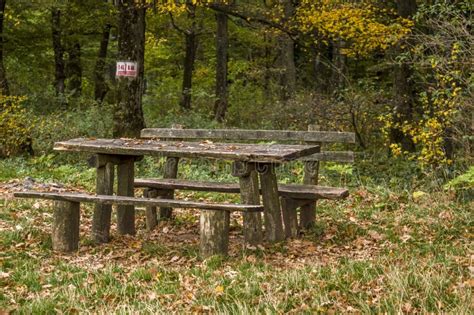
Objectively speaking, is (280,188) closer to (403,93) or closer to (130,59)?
(130,59)

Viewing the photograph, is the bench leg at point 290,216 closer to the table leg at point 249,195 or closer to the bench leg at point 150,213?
the table leg at point 249,195

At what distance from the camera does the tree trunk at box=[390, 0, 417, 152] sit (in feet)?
51.9

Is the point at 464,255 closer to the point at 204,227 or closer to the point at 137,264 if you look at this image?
the point at 204,227

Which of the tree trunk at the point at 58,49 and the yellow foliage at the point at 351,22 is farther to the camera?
the tree trunk at the point at 58,49

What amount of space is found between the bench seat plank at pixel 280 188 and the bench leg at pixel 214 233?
1.28m

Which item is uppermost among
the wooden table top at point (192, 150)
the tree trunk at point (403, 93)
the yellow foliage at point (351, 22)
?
the yellow foliage at point (351, 22)

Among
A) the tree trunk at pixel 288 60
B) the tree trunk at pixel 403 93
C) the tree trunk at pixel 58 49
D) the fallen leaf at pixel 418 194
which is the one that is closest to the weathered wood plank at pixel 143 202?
the fallen leaf at pixel 418 194

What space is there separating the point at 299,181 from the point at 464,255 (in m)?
5.89

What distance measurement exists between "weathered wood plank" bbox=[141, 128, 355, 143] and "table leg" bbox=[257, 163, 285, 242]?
1499 mm

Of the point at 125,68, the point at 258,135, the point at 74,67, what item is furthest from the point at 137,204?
the point at 74,67

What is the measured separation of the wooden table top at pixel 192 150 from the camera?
7.36m

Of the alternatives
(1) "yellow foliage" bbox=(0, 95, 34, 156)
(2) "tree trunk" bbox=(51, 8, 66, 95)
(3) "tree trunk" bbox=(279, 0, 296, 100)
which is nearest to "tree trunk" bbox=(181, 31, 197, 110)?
(3) "tree trunk" bbox=(279, 0, 296, 100)

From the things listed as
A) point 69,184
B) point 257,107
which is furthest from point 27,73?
point 69,184

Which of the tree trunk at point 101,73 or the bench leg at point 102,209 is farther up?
the tree trunk at point 101,73
